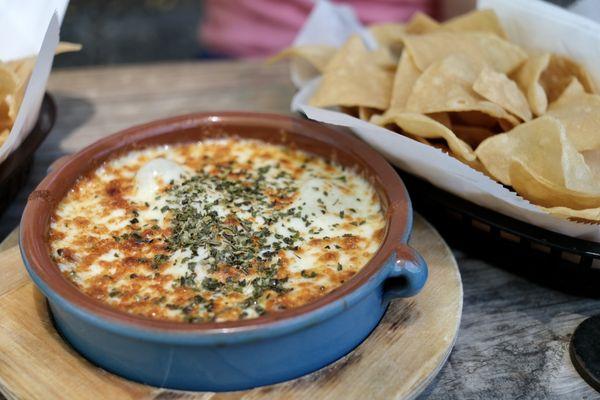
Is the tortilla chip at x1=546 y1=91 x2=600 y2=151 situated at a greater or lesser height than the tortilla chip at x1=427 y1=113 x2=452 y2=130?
greater

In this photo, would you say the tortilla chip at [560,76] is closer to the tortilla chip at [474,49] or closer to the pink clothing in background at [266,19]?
the tortilla chip at [474,49]

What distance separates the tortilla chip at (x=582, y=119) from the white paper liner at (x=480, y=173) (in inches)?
7.2

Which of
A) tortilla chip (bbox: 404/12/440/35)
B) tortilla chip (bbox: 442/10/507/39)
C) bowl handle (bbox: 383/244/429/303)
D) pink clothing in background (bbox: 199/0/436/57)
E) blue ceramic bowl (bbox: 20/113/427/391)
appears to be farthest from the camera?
pink clothing in background (bbox: 199/0/436/57)

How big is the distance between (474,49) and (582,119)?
39cm

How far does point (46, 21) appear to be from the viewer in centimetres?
188

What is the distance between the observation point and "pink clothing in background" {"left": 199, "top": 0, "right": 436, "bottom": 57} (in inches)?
113

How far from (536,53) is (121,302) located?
136cm

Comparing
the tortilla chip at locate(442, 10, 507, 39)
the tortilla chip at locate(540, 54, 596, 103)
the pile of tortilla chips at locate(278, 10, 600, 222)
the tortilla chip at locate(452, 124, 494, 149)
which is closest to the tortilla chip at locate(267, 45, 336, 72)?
the pile of tortilla chips at locate(278, 10, 600, 222)

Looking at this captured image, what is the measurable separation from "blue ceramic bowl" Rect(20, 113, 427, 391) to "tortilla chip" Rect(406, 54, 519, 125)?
0.33 meters

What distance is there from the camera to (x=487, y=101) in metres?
1.65

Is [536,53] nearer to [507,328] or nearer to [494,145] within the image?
[494,145]

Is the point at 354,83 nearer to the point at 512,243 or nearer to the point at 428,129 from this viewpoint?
the point at 428,129

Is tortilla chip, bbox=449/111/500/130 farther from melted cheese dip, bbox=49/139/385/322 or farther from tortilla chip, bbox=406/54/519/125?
melted cheese dip, bbox=49/139/385/322

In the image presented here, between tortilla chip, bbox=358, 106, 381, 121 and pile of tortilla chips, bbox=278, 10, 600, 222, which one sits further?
tortilla chip, bbox=358, 106, 381, 121
